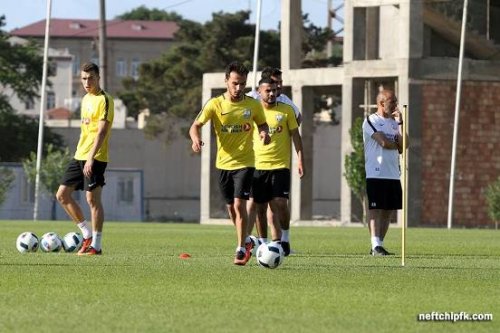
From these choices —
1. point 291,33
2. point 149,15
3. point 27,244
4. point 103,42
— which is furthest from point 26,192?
point 149,15

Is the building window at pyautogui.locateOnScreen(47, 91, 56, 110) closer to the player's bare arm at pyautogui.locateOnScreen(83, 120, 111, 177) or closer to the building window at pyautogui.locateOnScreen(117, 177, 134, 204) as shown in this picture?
the building window at pyautogui.locateOnScreen(117, 177, 134, 204)

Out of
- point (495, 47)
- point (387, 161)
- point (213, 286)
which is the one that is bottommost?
point (213, 286)

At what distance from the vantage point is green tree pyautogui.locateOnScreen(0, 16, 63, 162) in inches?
3590

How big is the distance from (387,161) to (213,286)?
7.69m

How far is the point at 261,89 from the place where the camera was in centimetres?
2027

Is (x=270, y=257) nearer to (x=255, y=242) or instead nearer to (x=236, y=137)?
(x=236, y=137)

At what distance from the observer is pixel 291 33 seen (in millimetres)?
60719

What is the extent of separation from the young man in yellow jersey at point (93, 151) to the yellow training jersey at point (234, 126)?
195 cm

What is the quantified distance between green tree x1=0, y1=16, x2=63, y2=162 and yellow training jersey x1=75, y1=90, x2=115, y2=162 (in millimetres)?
70508

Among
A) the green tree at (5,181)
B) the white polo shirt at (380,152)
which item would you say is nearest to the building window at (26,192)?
the green tree at (5,181)

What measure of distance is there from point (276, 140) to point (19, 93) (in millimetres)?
75604

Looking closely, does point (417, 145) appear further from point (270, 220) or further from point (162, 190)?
point (162, 190)

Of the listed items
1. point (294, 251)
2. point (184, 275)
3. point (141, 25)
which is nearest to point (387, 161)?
point (294, 251)

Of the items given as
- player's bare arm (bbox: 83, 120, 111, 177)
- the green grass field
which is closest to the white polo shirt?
the green grass field
